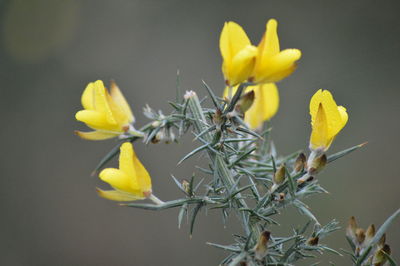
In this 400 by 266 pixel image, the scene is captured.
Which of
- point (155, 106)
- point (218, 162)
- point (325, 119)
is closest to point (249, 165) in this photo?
point (218, 162)

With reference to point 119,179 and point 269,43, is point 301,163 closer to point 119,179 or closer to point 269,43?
point 269,43

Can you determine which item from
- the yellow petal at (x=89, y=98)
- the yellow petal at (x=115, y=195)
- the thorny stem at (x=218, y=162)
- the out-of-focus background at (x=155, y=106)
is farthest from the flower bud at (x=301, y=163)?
the out-of-focus background at (x=155, y=106)

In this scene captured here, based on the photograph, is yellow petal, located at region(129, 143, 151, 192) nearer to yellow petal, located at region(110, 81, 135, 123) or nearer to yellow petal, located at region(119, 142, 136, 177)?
yellow petal, located at region(119, 142, 136, 177)

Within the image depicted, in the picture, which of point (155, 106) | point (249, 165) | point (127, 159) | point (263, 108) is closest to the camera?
point (127, 159)

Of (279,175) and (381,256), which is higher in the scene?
(279,175)

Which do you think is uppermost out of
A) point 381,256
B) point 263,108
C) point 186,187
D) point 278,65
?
point 278,65

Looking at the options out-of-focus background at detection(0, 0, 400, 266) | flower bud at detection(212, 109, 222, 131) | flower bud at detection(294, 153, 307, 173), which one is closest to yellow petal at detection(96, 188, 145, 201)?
flower bud at detection(212, 109, 222, 131)

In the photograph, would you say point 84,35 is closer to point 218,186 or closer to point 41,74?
point 41,74
